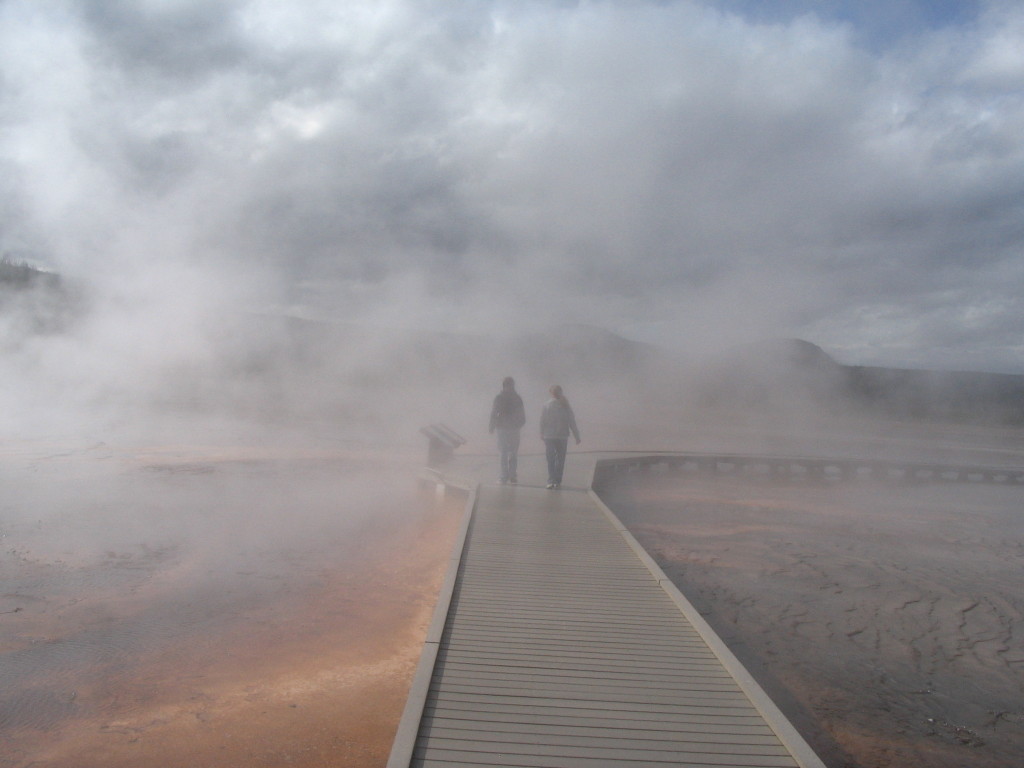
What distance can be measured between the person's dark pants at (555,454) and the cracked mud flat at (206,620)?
4.05 ft

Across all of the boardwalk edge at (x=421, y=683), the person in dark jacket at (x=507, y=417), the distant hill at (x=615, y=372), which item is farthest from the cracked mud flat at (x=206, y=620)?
the distant hill at (x=615, y=372)

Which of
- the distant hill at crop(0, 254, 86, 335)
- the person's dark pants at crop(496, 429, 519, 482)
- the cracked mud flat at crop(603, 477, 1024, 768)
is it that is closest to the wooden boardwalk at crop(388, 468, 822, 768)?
the cracked mud flat at crop(603, 477, 1024, 768)

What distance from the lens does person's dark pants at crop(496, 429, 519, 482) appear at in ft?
25.2

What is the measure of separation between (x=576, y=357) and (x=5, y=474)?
893 inches

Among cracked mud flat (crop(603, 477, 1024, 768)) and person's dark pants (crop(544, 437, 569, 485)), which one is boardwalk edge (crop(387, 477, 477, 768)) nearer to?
cracked mud flat (crop(603, 477, 1024, 768))

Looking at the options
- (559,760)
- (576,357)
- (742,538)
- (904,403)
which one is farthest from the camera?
(904,403)

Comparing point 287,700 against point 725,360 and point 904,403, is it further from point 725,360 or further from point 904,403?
point 904,403

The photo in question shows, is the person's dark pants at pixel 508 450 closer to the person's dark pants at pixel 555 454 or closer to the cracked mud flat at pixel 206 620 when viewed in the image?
the person's dark pants at pixel 555 454

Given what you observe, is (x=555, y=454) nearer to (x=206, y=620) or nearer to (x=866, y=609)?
(x=866, y=609)

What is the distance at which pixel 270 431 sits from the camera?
16281 mm

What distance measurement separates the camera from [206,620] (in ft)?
16.5

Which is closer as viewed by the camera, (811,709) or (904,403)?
(811,709)

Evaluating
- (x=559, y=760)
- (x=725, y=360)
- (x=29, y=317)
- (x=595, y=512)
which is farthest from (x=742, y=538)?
(x=725, y=360)

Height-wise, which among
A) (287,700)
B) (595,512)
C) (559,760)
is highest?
(595,512)
